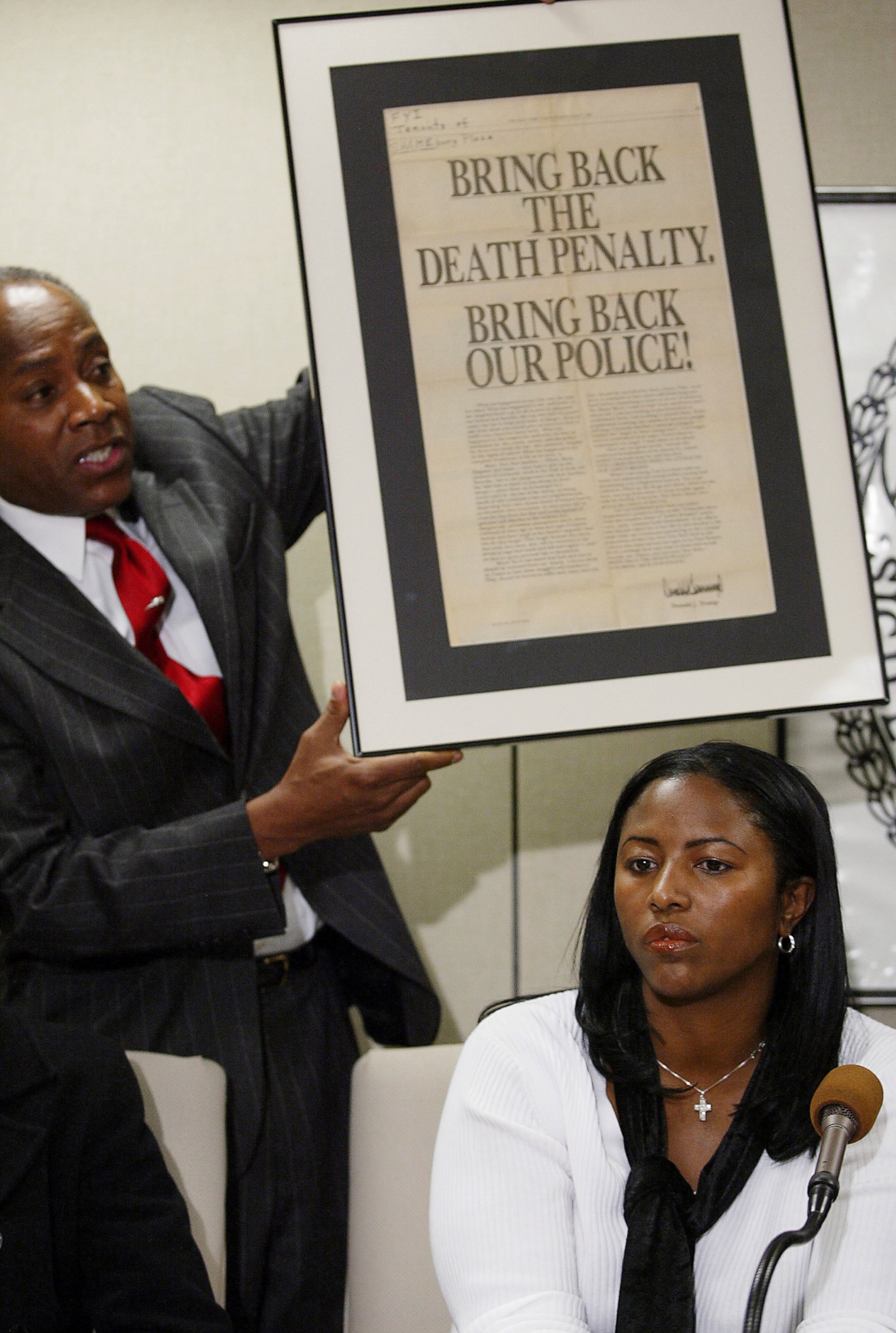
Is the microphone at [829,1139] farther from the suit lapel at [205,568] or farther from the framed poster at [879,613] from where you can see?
the framed poster at [879,613]

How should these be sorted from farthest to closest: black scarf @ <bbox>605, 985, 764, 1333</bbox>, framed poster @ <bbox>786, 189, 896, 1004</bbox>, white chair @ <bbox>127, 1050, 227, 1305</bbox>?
1. framed poster @ <bbox>786, 189, 896, 1004</bbox>
2. white chair @ <bbox>127, 1050, 227, 1305</bbox>
3. black scarf @ <bbox>605, 985, 764, 1333</bbox>

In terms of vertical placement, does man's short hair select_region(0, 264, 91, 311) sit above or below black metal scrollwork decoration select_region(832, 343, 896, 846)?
above

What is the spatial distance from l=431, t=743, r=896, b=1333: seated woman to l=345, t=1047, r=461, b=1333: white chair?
0.59ft

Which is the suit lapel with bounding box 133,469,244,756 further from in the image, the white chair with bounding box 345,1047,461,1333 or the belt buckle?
the white chair with bounding box 345,1047,461,1333

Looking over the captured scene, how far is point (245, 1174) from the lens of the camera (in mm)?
1815

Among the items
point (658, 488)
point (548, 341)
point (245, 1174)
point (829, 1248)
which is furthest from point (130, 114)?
point (829, 1248)

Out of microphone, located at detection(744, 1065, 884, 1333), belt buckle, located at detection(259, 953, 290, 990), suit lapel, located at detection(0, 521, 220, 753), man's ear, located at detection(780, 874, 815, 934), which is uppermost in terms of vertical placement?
suit lapel, located at detection(0, 521, 220, 753)

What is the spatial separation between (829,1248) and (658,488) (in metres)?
0.81

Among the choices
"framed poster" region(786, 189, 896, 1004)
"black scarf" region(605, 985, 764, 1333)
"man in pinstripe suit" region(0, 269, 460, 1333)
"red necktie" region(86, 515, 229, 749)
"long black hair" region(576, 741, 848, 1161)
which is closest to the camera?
"black scarf" region(605, 985, 764, 1333)

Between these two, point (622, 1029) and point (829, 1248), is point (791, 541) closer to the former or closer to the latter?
point (622, 1029)

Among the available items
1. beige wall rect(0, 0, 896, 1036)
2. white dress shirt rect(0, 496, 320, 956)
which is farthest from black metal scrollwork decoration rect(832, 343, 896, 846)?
white dress shirt rect(0, 496, 320, 956)

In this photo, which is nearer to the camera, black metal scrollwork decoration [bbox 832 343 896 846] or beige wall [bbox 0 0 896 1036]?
black metal scrollwork decoration [bbox 832 343 896 846]

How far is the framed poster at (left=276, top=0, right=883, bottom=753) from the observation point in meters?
1.57

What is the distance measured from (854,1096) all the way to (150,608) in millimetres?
1148
